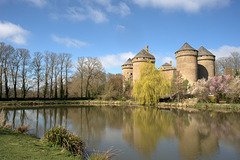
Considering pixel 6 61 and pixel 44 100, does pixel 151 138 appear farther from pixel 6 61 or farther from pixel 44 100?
pixel 6 61

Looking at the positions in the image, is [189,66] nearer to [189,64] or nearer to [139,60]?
[189,64]

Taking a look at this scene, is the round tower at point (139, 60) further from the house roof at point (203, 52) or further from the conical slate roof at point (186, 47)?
the house roof at point (203, 52)

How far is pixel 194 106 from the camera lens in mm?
19609

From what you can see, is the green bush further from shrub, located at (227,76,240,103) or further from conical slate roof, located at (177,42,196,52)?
conical slate roof, located at (177,42,196,52)

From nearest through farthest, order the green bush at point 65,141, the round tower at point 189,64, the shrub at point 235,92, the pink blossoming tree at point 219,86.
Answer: the green bush at point 65,141, the shrub at point 235,92, the pink blossoming tree at point 219,86, the round tower at point 189,64

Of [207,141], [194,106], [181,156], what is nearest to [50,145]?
[181,156]

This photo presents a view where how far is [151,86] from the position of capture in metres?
21.6

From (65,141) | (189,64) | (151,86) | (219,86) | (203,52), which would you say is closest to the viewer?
(65,141)

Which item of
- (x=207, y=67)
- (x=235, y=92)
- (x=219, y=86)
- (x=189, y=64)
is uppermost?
(x=189, y=64)

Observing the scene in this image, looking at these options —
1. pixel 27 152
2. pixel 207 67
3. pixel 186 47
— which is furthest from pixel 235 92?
pixel 27 152

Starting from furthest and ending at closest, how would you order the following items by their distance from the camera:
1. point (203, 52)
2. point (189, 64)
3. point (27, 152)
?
point (203, 52) < point (189, 64) < point (27, 152)

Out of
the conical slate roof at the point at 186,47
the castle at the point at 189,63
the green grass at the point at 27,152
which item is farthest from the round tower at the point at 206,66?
the green grass at the point at 27,152

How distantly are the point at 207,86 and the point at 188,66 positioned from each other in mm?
9332

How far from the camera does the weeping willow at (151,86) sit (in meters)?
21.5
